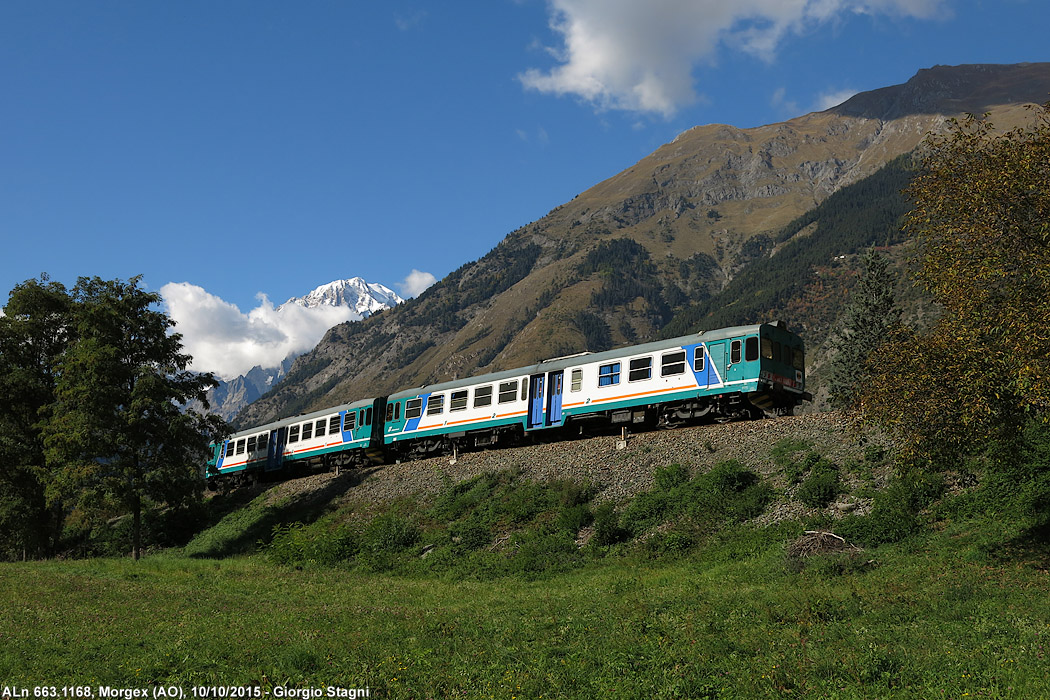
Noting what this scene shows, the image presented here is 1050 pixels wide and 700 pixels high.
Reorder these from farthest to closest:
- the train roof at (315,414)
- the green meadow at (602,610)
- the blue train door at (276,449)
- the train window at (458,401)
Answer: the blue train door at (276,449) < the train roof at (315,414) < the train window at (458,401) < the green meadow at (602,610)

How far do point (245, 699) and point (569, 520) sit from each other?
15890mm

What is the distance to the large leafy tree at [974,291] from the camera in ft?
49.2

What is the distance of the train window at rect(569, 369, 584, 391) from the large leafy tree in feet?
57.2

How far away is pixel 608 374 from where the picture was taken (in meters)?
32.9

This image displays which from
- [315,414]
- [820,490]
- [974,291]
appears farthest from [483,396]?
[974,291]

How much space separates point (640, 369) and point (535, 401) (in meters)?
6.14

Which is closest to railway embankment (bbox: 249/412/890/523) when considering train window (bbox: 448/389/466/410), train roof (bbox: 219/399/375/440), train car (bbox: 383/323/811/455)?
train car (bbox: 383/323/811/455)

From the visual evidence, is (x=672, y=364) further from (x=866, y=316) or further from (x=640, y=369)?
(x=866, y=316)

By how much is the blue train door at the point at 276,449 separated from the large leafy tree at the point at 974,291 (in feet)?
137

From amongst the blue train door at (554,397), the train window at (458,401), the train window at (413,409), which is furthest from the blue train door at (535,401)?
the train window at (413,409)

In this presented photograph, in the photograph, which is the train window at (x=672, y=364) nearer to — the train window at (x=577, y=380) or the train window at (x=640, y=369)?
the train window at (x=640, y=369)

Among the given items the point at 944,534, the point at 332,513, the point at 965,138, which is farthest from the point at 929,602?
the point at 332,513

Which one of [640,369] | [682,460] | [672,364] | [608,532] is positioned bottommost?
[608,532]

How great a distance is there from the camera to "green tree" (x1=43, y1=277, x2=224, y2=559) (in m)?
33.8
